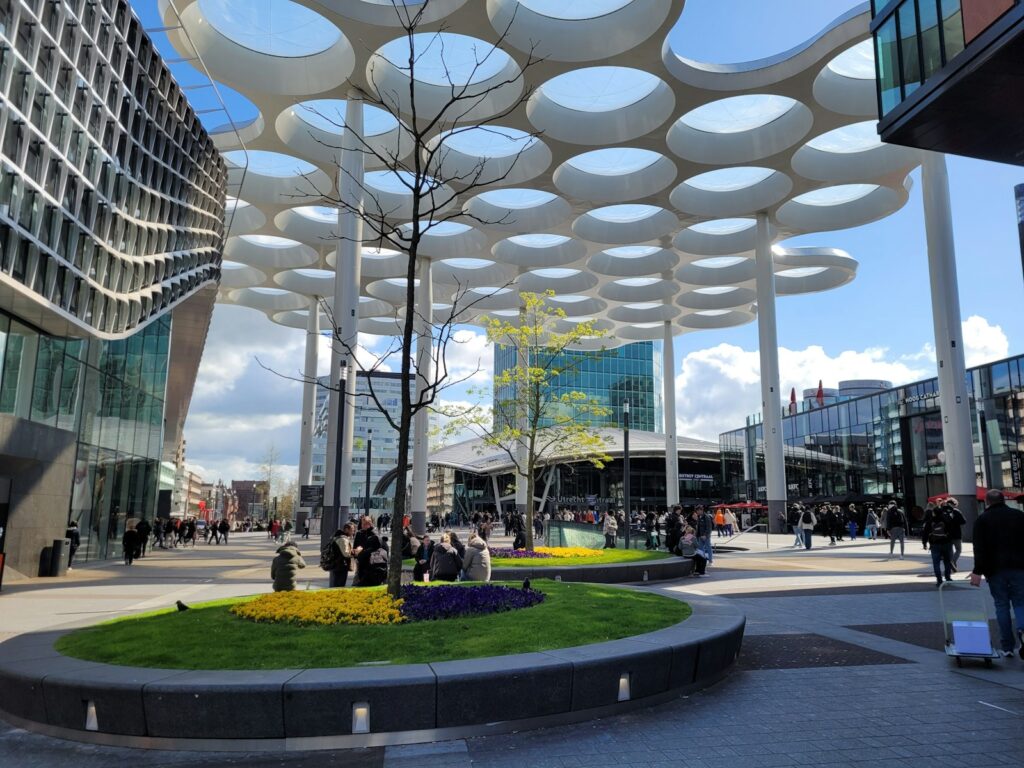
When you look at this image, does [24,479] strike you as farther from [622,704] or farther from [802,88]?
[802,88]

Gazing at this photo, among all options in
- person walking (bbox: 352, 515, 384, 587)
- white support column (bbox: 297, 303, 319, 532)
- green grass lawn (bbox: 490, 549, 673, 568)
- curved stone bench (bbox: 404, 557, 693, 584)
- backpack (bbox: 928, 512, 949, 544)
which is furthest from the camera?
white support column (bbox: 297, 303, 319, 532)

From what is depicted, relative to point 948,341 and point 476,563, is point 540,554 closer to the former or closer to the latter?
point 476,563

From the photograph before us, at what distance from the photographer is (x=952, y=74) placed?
12.8 meters

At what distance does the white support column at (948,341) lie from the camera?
1205 inches

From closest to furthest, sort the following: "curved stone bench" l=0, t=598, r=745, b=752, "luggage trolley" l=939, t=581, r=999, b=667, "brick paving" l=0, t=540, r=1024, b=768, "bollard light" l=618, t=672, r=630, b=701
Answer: "brick paving" l=0, t=540, r=1024, b=768, "curved stone bench" l=0, t=598, r=745, b=752, "bollard light" l=618, t=672, r=630, b=701, "luggage trolley" l=939, t=581, r=999, b=667

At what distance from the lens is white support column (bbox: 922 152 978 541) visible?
30.6 metres

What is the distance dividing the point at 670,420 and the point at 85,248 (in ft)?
162

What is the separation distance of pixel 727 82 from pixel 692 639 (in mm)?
28681

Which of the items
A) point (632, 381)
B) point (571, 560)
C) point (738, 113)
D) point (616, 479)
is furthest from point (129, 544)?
point (632, 381)

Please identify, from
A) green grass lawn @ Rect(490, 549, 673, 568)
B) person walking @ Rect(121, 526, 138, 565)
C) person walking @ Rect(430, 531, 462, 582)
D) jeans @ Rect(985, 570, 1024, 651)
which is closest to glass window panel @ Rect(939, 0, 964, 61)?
jeans @ Rect(985, 570, 1024, 651)

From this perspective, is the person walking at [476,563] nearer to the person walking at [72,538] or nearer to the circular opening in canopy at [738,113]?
the person walking at [72,538]

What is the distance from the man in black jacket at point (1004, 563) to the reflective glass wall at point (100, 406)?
67.5 feet

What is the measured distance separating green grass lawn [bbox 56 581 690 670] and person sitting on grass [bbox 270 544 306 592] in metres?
1.89

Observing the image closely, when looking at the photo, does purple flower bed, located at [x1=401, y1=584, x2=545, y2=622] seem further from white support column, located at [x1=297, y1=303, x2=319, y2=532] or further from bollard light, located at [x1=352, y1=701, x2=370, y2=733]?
white support column, located at [x1=297, y1=303, x2=319, y2=532]
